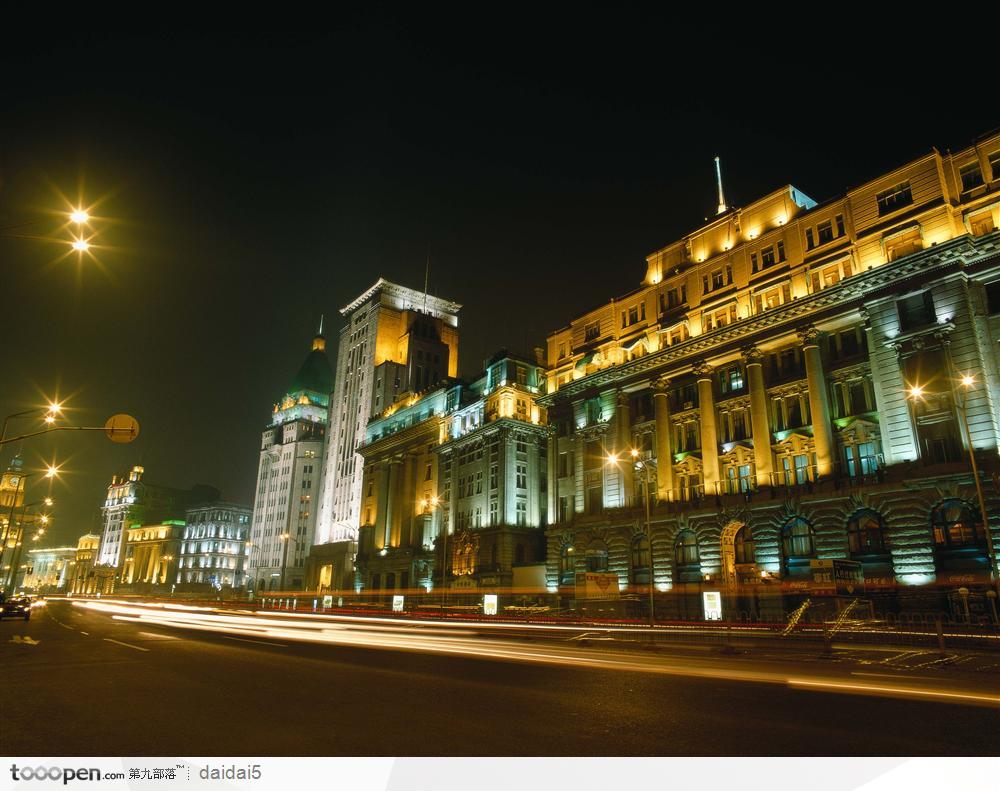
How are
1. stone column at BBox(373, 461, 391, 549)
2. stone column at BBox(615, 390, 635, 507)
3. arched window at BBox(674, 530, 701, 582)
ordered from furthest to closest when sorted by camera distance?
stone column at BBox(373, 461, 391, 549) → stone column at BBox(615, 390, 635, 507) → arched window at BBox(674, 530, 701, 582)

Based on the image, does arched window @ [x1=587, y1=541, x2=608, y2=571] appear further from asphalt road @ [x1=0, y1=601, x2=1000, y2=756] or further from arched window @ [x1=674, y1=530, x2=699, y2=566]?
asphalt road @ [x1=0, y1=601, x2=1000, y2=756]

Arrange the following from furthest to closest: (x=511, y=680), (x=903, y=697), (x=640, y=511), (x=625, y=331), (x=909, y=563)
Result: (x=625, y=331), (x=640, y=511), (x=909, y=563), (x=511, y=680), (x=903, y=697)

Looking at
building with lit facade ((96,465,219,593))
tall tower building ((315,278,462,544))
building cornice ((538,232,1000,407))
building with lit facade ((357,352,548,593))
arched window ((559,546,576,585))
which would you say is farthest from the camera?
building with lit facade ((96,465,219,593))

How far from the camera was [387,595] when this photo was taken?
86.7 meters

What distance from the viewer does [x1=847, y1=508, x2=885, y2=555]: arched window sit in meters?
39.3

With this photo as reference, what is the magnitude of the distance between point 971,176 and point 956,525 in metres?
23.3

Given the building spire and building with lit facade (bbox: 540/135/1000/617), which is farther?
the building spire

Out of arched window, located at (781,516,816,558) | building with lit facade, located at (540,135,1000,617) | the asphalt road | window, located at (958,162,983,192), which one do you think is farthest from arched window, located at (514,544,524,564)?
the asphalt road

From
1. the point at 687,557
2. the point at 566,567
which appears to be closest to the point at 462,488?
the point at 566,567

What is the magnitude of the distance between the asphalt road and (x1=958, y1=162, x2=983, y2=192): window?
130ft

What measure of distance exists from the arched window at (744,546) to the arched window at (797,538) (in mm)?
2453

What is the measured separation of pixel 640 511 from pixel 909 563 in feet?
65.9
